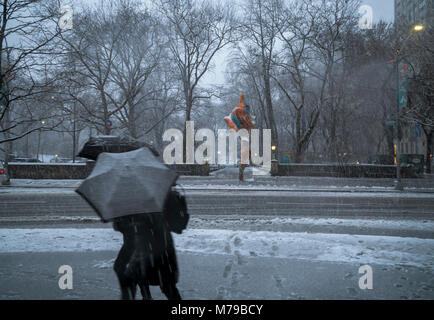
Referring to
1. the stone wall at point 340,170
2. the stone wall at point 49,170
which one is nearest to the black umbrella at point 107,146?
the stone wall at point 49,170

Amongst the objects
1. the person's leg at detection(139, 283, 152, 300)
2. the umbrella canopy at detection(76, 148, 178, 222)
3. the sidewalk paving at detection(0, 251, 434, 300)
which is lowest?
the sidewalk paving at detection(0, 251, 434, 300)

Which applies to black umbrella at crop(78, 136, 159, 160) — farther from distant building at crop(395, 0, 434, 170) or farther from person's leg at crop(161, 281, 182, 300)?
distant building at crop(395, 0, 434, 170)

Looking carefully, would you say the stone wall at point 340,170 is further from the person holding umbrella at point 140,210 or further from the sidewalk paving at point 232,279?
the person holding umbrella at point 140,210

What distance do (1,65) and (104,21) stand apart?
1841 cm

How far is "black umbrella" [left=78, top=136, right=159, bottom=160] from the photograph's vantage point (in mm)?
3854

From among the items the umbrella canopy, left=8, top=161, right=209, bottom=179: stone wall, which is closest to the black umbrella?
the umbrella canopy

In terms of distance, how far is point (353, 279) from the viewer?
5.04 meters

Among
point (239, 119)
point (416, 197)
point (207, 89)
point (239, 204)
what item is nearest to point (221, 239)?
point (239, 204)

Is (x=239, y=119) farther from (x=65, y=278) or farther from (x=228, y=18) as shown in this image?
(x=65, y=278)

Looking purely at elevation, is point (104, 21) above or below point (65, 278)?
above

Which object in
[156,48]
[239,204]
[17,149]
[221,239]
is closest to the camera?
[221,239]

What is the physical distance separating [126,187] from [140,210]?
0.24 metres

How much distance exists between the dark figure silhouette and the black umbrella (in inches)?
31.5

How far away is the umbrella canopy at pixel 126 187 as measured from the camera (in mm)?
3119
